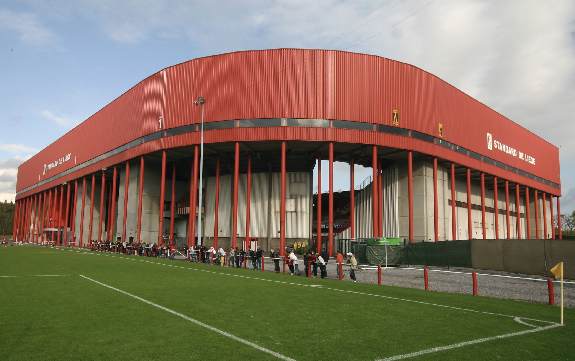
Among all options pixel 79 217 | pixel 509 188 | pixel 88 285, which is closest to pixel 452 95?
pixel 509 188

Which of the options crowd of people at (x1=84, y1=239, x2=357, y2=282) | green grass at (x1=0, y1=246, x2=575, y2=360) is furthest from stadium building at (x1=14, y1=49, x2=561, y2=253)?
green grass at (x1=0, y1=246, x2=575, y2=360)

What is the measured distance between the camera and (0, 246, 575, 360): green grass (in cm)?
716

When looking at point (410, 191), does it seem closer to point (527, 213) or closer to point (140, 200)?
point (140, 200)

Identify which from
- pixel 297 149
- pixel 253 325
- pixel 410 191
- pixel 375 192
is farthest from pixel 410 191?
pixel 253 325

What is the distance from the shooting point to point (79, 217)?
69.6 meters

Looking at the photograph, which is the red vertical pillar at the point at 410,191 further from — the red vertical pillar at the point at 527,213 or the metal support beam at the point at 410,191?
the red vertical pillar at the point at 527,213

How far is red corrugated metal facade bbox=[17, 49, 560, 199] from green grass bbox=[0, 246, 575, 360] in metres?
28.1

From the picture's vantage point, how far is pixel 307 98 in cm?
4128

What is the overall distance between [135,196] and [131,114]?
9.87 meters

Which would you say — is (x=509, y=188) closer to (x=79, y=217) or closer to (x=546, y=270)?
(x=546, y=270)

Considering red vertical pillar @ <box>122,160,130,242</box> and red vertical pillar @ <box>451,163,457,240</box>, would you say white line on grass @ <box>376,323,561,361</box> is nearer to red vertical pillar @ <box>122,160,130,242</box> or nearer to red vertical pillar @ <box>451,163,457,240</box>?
red vertical pillar @ <box>451,163,457,240</box>

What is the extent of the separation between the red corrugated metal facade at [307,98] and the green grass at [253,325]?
2811 centimetres

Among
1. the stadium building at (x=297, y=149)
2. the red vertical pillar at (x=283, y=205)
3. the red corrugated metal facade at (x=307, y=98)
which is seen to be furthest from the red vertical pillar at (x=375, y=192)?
the red vertical pillar at (x=283, y=205)

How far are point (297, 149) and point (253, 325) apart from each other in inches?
1455
